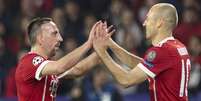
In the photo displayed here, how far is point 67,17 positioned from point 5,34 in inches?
59.2

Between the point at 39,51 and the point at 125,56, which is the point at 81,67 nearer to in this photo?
the point at 125,56

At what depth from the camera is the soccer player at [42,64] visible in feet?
25.9

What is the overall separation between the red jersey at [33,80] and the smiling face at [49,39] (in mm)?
165

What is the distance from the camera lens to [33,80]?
8.03m

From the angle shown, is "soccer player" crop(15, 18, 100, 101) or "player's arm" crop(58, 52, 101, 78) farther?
"player's arm" crop(58, 52, 101, 78)

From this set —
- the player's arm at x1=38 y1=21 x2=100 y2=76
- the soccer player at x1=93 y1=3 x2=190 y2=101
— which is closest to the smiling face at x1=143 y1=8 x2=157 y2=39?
the soccer player at x1=93 y1=3 x2=190 y2=101

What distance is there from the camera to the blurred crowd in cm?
1231

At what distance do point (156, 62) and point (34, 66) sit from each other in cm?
134

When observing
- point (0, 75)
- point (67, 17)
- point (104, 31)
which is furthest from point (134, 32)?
point (104, 31)

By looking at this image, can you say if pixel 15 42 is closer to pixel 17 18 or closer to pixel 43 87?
pixel 17 18

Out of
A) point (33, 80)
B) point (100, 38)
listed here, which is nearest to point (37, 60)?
point (33, 80)

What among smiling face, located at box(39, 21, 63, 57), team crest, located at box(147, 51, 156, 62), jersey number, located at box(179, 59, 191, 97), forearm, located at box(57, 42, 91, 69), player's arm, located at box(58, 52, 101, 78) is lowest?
jersey number, located at box(179, 59, 191, 97)

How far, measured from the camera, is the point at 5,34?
15.6m

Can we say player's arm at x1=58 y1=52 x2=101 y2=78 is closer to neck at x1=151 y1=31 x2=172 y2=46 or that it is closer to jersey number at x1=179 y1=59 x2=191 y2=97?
neck at x1=151 y1=31 x2=172 y2=46
